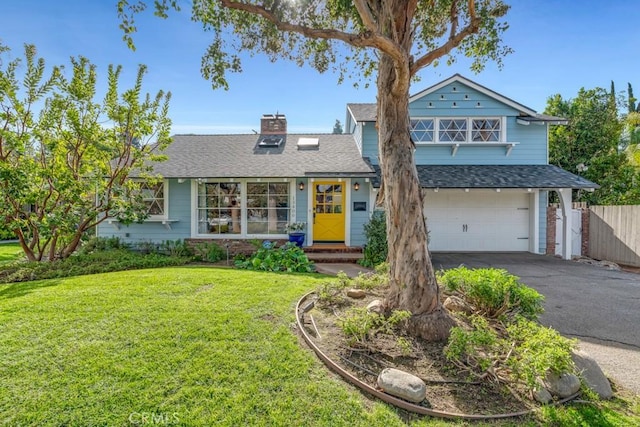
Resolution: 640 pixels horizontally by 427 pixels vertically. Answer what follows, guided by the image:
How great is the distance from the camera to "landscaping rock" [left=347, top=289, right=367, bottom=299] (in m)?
5.34

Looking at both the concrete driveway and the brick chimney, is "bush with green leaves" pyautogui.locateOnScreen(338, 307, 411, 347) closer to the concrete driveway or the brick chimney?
the concrete driveway

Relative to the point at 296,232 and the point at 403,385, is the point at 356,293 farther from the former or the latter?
the point at 296,232

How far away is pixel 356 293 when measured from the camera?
17.5 feet

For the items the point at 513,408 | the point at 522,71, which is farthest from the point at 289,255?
the point at 522,71

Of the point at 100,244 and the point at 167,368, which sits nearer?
the point at 167,368

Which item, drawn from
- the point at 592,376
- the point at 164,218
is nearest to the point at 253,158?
the point at 164,218

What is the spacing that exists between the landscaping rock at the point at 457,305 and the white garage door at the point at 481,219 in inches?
283

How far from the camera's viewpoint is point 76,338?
3857 millimetres

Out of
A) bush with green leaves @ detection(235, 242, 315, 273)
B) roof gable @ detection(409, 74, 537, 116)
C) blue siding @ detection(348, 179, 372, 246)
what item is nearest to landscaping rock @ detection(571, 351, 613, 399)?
bush with green leaves @ detection(235, 242, 315, 273)

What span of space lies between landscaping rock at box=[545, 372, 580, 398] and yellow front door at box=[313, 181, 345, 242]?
25.8ft

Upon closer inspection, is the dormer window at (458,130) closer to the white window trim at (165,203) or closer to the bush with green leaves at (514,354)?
the white window trim at (165,203)

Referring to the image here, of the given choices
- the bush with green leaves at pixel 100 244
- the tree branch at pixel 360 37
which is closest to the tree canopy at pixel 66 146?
the bush with green leaves at pixel 100 244

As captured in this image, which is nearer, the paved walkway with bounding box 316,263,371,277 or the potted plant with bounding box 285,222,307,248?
the paved walkway with bounding box 316,263,371,277

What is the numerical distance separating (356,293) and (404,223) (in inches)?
67.0
